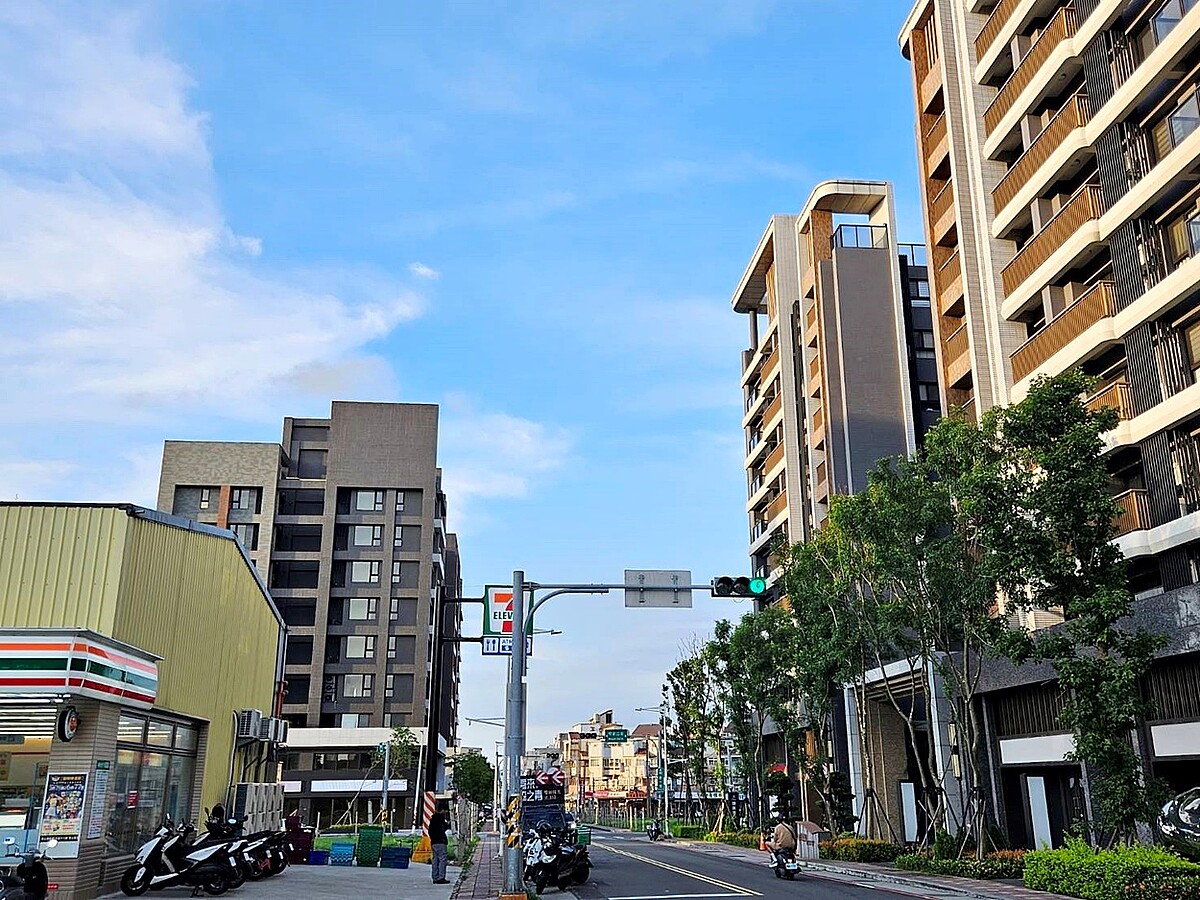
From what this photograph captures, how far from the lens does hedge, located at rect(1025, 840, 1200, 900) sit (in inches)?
702

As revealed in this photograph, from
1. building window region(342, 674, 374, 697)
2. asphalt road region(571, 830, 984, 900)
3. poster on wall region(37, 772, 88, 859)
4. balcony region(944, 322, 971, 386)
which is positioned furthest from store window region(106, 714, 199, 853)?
building window region(342, 674, 374, 697)

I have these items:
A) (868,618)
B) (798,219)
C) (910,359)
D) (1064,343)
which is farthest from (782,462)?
(1064,343)

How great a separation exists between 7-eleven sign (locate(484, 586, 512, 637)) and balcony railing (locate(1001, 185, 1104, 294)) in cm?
1863

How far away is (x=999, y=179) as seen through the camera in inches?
1326

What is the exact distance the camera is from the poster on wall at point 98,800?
1747 centimetres

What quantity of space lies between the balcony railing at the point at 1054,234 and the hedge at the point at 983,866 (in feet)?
53.7

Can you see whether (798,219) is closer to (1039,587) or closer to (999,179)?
(999,179)

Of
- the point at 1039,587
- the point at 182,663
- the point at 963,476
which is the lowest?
the point at 182,663

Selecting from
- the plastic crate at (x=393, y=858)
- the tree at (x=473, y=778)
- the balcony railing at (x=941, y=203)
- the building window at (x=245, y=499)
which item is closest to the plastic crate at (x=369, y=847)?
the plastic crate at (x=393, y=858)

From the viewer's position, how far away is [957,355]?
36.2 m

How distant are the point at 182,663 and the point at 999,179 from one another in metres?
28.3

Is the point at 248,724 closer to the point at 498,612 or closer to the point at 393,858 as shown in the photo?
the point at 393,858

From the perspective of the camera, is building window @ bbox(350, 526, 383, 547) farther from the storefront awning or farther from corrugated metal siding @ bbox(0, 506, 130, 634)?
the storefront awning

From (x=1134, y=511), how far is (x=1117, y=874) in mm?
9777
